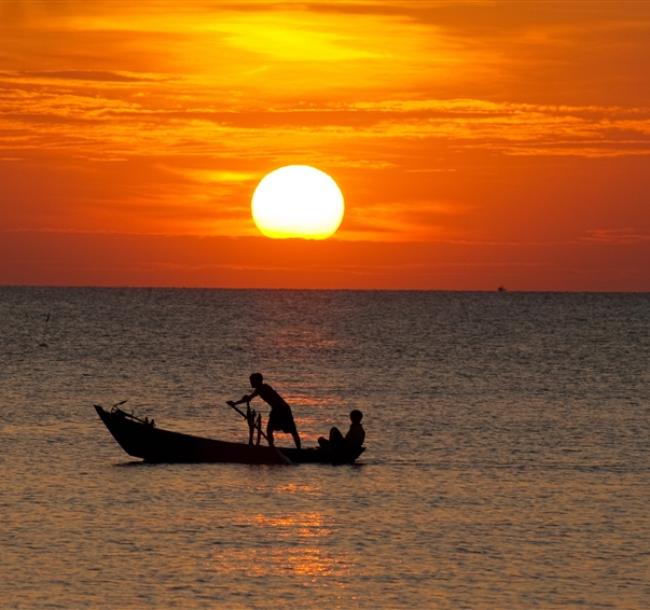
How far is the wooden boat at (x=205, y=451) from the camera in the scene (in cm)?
3684

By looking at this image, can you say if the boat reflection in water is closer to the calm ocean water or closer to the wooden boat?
the calm ocean water

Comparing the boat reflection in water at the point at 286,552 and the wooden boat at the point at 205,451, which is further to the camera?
the wooden boat at the point at 205,451

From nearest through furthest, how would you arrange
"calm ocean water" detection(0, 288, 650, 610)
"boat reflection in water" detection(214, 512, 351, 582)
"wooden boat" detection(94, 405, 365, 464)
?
"calm ocean water" detection(0, 288, 650, 610), "boat reflection in water" detection(214, 512, 351, 582), "wooden boat" detection(94, 405, 365, 464)

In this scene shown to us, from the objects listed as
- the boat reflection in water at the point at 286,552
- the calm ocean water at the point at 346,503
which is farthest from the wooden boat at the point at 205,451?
the boat reflection in water at the point at 286,552

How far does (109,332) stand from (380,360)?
4841cm

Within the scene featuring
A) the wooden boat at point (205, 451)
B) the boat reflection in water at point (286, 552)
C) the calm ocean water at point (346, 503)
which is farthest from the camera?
the wooden boat at point (205, 451)

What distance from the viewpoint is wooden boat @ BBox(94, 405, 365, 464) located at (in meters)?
36.8

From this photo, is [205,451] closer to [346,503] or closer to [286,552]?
[346,503]

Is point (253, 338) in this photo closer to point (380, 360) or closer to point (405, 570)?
point (380, 360)

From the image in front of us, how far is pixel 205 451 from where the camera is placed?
122 ft

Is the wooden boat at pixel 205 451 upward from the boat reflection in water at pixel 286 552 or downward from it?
upward

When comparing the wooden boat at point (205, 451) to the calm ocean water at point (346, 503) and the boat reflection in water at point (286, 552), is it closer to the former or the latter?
the calm ocean water at point (346, 503)

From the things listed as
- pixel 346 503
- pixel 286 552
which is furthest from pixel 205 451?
pixel 286 552

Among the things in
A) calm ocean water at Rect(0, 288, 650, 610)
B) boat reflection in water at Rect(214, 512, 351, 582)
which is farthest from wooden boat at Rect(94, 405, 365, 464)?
boat reflection in water at Rect(214, 512, 351, 582)
